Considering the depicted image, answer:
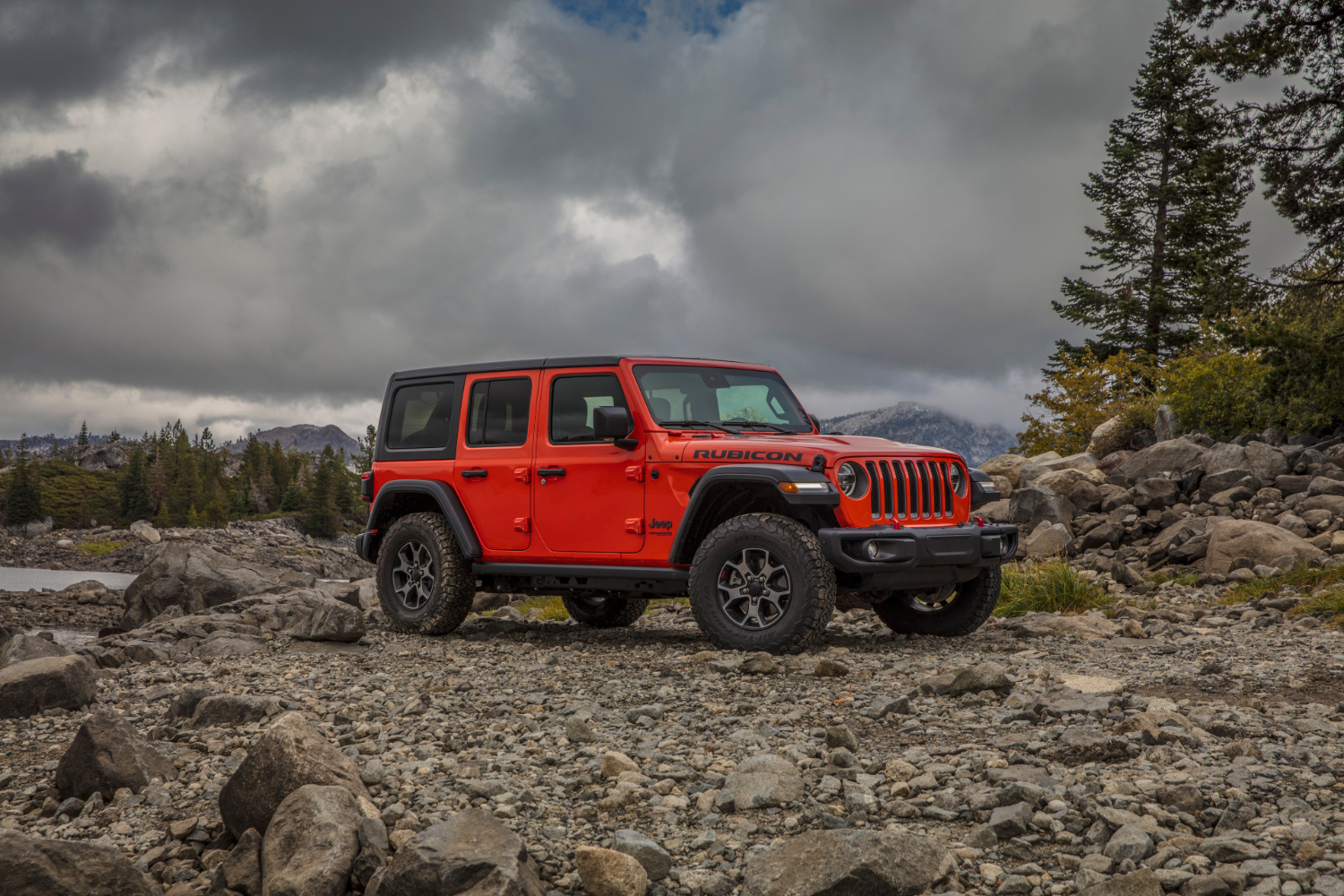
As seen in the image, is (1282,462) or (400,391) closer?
(400,391)

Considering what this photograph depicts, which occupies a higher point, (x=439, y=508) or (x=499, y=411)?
(x=499, y=411)

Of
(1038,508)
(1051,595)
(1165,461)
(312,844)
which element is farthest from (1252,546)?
(312,844)

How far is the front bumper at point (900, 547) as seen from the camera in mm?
6781

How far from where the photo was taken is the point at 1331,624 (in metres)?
7.96

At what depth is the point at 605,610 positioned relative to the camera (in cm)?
1033

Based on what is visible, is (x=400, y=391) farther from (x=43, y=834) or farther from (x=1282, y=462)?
(x=1282, y=462)

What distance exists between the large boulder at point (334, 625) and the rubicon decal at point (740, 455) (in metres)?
3.46

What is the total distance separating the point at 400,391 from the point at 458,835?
6.57 meters

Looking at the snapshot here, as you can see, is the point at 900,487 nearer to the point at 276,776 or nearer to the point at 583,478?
the point at 583,478

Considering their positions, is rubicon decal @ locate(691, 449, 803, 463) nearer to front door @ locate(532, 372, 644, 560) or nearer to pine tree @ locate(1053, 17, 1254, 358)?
front door @ locate(532, 372, 644, 560)

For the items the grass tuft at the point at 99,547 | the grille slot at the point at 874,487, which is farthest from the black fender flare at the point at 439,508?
the grass tuft at the point at 99,547

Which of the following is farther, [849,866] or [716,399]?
[716,399]

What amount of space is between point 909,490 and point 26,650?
7.93 metres

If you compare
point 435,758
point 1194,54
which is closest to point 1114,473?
point 1194,54
